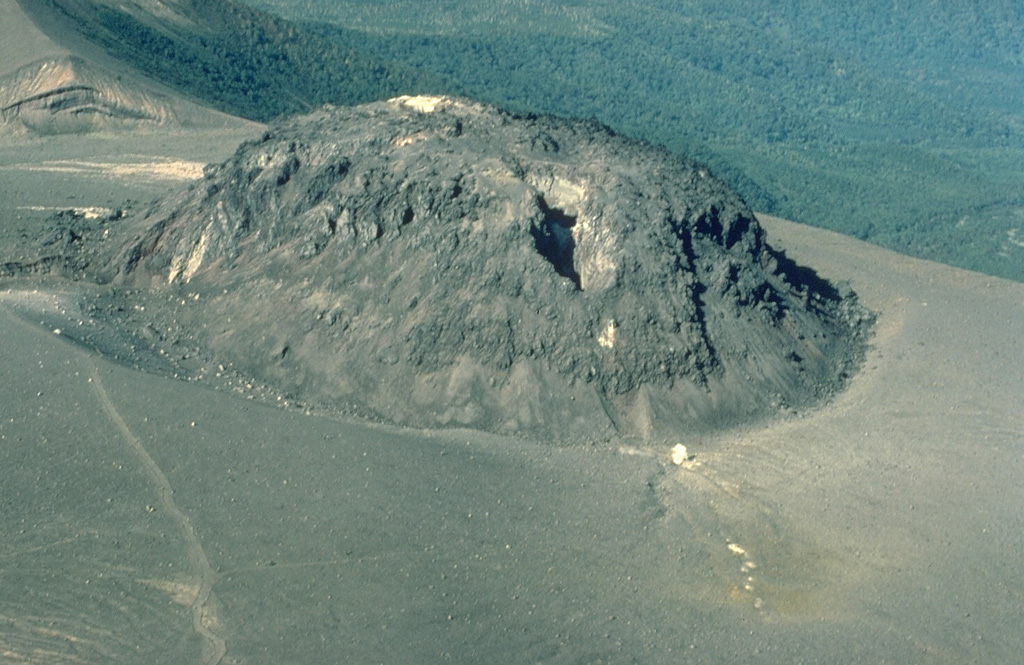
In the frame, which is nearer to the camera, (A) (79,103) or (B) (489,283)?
(B) (489,283)

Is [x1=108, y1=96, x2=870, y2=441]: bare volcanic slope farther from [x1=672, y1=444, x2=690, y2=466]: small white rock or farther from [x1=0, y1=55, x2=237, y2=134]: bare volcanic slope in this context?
[x1=0, y1=55, x2=237, y2=134]: bare volcanic slope

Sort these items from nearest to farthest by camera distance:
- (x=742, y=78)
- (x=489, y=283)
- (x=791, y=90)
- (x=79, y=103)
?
(x=489, y=283), (x=79, y=103), (x=791, y=90), (x=742, y=78)

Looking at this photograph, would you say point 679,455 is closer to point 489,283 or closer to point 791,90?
point 489,283

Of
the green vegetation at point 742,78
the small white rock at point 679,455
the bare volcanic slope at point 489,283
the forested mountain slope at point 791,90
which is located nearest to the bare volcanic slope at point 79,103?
the green vegetation at point 742,78

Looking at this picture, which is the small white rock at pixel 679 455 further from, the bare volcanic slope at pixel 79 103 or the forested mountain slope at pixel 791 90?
the forested mountain slope at pixel 791 90

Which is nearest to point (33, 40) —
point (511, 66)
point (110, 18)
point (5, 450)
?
point (110, 18)

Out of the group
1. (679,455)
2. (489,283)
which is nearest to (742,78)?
(489,283)

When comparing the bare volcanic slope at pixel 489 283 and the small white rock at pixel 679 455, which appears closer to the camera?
the small white rock at pixel 679 455
